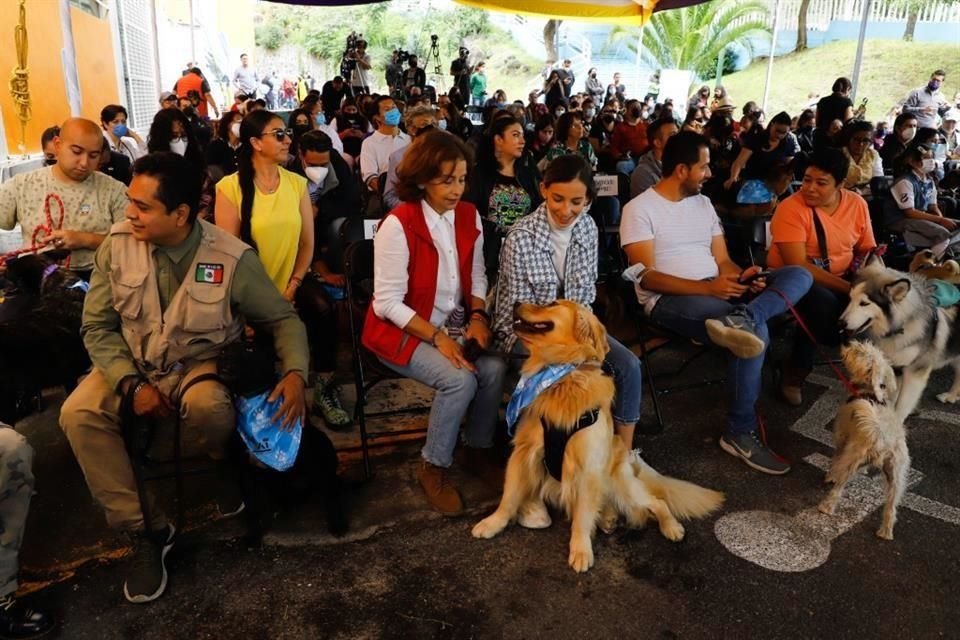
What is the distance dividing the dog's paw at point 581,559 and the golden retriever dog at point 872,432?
1187 millimetres

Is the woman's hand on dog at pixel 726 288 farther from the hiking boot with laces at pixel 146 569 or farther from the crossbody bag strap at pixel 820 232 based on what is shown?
the hiking boot with laces at pixel 146 569

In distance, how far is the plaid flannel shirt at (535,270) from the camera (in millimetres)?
3215

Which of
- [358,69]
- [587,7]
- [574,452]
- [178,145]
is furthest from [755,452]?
[358,69]

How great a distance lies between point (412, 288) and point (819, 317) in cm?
248

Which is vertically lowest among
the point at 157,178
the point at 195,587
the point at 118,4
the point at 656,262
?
the point at 195,587

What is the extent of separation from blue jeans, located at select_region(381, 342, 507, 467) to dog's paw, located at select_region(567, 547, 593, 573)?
0.69 m

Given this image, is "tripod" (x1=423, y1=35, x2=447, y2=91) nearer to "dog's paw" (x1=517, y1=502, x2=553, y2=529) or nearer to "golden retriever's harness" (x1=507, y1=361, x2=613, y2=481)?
"golden retriever's harness" (x1=507, y1=361, x2=613, y2=481)

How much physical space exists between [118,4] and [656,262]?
14.2 meters

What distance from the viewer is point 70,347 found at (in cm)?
313

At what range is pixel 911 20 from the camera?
29.8 metres

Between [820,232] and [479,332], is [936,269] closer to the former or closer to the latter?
[820,232]

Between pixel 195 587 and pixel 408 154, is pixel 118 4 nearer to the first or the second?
pixel 408 154

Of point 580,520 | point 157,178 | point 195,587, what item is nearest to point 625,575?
point 580,520

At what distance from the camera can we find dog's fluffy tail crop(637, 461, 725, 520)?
302cm
